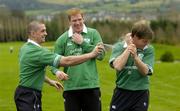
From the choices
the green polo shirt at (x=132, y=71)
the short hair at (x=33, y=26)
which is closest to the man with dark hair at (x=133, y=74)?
the green polo shirt at (x=132, y=71)

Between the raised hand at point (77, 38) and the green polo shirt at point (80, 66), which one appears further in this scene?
the green polo shirt at point (80, 66)

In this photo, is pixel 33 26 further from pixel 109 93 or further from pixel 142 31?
pixel 109 93

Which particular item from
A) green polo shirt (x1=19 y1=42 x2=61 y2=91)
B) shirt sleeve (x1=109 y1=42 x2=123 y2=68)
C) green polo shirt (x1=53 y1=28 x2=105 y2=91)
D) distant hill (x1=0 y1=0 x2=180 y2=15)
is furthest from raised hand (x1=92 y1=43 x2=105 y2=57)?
distant hill (x1=0 y1=0 x2=180 y2=15)

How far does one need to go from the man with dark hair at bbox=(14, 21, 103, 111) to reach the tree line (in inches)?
2560

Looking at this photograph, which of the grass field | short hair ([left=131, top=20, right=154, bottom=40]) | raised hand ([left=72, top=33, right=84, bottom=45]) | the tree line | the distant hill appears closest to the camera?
short hair ([left=131, top=20, right=154, bottom=40])

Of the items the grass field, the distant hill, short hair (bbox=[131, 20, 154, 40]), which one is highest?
short hair (bbox=[131, 20, 154, 40])

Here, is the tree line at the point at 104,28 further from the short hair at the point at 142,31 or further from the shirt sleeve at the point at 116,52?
the short hair at the point at 142,31

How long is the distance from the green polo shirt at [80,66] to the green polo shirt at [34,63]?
73cm

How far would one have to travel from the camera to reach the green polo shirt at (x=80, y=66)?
882 centimetres

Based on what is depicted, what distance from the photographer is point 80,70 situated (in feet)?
29.0

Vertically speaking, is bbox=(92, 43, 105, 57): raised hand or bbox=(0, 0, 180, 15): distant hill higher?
bbox=(92, 43, 105, 57): raised hand

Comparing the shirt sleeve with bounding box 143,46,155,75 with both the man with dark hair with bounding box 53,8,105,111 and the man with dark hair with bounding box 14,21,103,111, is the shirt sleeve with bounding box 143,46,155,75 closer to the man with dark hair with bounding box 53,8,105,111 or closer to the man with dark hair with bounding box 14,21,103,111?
the man with dark hair with bounding box 14,21,103,111

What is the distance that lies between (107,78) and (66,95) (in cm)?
1926

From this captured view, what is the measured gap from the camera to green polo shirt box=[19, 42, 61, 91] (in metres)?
7.89
